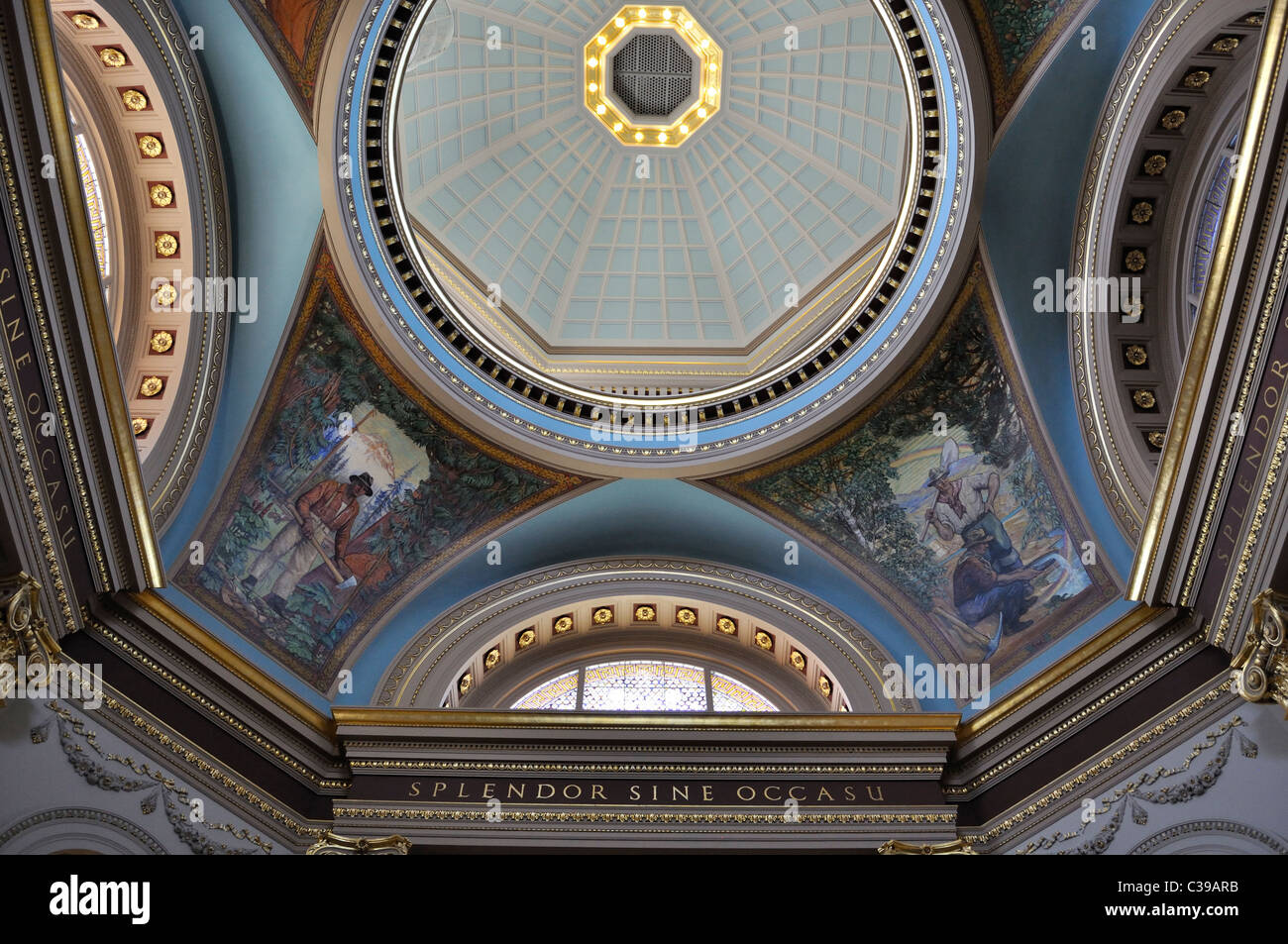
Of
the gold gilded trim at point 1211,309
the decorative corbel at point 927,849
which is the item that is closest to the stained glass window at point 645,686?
the decorative corbel at point 927,849

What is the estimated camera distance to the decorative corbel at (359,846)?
36.0 ft

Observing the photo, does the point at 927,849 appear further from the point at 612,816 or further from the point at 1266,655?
the point at 1266,655

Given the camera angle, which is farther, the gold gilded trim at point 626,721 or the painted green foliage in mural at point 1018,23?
the gold gilded trim at point 626,721

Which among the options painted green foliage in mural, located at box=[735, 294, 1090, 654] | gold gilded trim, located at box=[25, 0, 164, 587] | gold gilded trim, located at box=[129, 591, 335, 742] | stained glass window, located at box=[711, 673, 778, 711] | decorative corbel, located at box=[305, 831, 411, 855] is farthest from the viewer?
stained glass window, located at box=[711, 673, 778, 711]

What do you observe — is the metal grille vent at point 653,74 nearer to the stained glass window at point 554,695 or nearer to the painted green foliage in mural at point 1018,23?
the painted green foliage in mural at point 1018,23

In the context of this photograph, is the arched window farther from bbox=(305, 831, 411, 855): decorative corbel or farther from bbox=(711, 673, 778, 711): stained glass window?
bbox=(305, 831, 411, 855): decorative corbel

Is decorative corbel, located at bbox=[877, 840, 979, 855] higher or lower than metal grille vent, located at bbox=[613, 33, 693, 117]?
lower

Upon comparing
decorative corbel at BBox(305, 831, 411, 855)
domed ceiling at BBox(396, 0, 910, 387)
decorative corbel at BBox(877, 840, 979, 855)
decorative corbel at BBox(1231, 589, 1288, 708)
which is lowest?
decorative corbel at BBox(877, 840, 979, 855)

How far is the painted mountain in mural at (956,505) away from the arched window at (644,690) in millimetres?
2196

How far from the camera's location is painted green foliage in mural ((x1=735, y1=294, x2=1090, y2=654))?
1326cm

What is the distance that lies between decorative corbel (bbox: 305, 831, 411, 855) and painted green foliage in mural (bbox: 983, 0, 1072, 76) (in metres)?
9.95

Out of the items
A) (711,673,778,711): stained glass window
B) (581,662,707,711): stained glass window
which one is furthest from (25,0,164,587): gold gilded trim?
(711,673,778,711): stained glass window
